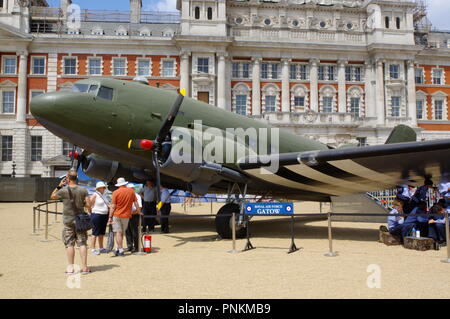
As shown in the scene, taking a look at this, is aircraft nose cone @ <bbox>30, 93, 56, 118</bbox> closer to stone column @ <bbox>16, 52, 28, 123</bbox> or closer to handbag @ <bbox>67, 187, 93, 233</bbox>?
handbag @ <bbox>67, 187, 93, 233</bbox>

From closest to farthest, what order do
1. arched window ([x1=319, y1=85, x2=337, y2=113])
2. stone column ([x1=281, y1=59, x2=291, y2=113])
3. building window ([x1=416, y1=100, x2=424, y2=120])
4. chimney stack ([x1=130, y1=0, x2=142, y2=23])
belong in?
stone column ([x1=281, y1=59, x2=291, y2=113])
arched window ([x1=319, y1=85, x2=337, y2=113])
building window ([x1=416, y1=100, x2=424, y2=120])
chimney stack ([x1=130, y1=0, x2=142, y2=23])

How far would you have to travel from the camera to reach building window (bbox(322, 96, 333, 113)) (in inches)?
1881

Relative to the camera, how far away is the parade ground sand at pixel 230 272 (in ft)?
21.5

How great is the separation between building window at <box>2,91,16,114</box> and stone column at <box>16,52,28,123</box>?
0.96 meters

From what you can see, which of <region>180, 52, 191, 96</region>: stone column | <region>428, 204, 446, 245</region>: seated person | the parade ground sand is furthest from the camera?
<region>180, 52, 191, 96</region>: stone column

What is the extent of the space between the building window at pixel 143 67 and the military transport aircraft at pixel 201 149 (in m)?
33.5

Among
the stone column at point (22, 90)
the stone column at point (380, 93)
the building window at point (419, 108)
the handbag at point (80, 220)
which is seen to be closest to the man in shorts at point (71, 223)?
the handbag at point (80, 220)

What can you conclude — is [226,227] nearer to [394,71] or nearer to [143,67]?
[143,67]

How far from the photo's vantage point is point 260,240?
13.0 metres

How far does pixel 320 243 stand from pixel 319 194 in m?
4.27

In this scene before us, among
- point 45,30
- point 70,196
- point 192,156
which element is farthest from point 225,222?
point 45,30

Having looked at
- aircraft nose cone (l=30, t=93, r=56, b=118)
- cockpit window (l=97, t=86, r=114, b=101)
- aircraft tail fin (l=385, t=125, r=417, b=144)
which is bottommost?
aircraft tail fin (l=385, t=125, r=417, b=144)

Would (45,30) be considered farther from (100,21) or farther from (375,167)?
(375,167)

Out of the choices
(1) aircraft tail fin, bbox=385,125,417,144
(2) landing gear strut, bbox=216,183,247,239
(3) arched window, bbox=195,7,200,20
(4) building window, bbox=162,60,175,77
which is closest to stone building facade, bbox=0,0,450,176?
(4) building window, bbox=162,60,175,77
